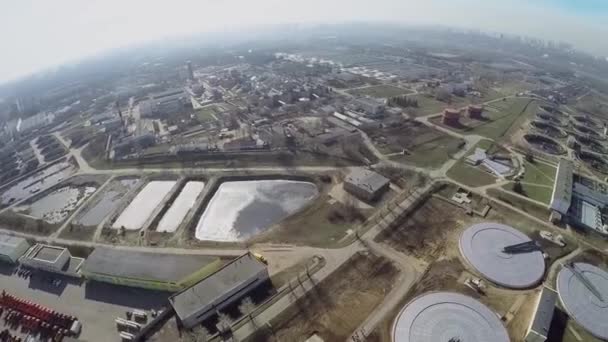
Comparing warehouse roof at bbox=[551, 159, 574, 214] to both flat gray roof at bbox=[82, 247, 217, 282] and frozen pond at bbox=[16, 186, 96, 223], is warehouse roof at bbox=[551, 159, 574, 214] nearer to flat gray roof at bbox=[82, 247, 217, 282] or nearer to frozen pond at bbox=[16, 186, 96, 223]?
flat gray roof at bbox=[82, 247, 217, 282]

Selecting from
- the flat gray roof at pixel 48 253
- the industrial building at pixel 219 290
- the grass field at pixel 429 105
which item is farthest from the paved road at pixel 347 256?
the grass field at pixel 429 105

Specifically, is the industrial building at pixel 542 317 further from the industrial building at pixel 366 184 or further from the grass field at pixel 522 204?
the industrial building at pixel 366 184

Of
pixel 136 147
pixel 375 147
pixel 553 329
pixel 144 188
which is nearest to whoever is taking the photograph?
pixel 553 329

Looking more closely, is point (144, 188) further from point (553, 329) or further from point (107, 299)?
point (553, 329)

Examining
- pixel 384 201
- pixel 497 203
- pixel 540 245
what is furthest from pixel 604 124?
pixel 384 201

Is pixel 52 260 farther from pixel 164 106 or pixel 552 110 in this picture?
pixel 552 110

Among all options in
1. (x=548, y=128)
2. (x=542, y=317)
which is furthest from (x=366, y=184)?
(x=548, y=128)
